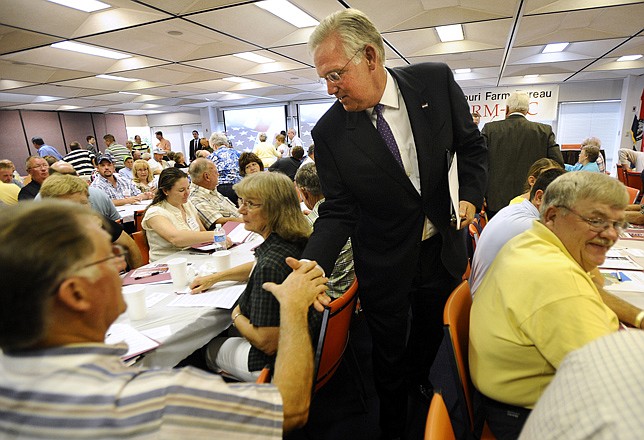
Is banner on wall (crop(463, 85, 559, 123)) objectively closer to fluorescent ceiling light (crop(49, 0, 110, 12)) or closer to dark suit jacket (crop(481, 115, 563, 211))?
dark suit jacket (crop(481, 115, 563, 211))

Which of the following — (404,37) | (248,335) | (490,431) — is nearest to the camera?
(490,431)

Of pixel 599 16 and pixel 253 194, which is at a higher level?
pixel 599 16

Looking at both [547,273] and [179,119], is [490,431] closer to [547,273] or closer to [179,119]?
[547,273]

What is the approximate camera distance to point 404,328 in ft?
5.03

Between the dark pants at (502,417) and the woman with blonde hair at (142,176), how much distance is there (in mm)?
6073

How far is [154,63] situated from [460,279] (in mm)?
6144

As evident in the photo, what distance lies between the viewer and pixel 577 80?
9.50m

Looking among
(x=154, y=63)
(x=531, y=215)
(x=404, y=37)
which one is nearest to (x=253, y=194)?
(x=531, y=215)

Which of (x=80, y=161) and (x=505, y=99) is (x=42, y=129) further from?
(x=505, y=99)

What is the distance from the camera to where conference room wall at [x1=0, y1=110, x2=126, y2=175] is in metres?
11.1

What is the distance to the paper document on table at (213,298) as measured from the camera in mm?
1680

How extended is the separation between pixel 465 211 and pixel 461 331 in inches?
18.1

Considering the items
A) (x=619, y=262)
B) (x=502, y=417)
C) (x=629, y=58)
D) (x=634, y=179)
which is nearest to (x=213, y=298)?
(x=502, y=417)

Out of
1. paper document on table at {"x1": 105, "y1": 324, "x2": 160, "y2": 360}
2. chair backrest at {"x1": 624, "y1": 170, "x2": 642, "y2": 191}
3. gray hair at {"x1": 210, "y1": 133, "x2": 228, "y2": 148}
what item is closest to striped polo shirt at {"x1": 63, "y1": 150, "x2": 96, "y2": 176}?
gray hair at {"x1": 210, "y1": 133, "x2": 228, "y2": 148}
